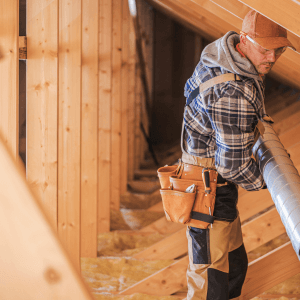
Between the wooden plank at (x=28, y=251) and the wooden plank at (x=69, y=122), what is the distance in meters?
1.68

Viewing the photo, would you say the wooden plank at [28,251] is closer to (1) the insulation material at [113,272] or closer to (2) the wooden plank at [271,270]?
(2) the wooden plank at [271,270]

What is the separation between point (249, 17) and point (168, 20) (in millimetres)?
6229

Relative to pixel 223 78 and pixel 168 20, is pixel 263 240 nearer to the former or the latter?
pixel 223 78

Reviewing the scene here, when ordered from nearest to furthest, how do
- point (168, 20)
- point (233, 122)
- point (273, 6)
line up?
1. point (273, 6)
2. point (233, 122)
3. point (168, 20)

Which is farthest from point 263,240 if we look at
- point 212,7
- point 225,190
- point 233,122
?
point 212,7

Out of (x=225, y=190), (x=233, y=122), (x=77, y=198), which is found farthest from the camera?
(x=77, y=198)

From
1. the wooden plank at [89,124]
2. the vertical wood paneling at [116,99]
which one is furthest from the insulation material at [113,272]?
the vertical wood paneling at [116,99]

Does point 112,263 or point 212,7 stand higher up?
point 212,7

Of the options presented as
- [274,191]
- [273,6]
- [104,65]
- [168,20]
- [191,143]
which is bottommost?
[168,20]

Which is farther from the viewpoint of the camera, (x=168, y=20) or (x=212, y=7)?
(x=168, y=20)

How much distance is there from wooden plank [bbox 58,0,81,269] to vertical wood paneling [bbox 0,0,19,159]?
0.66 metres

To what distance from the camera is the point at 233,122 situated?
53.5 inches

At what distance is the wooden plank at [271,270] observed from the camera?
67.7 inches

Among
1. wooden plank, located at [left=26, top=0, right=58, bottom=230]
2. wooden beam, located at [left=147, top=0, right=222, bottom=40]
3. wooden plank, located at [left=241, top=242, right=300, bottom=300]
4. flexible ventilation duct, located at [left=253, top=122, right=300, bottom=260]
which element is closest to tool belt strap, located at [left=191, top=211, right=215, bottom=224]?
flexible ventilation duct, located at [left=253, top=122, right=300, bottom=260]
